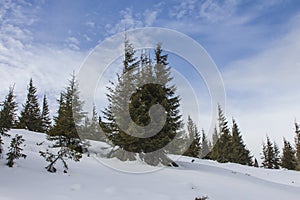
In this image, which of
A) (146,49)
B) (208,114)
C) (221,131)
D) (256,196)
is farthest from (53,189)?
(221,131)

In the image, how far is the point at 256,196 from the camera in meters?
11.5

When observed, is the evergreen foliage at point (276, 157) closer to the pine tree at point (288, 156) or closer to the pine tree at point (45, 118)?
the pine tree at point (288, 156)

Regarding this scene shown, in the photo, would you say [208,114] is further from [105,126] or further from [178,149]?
[105,126]

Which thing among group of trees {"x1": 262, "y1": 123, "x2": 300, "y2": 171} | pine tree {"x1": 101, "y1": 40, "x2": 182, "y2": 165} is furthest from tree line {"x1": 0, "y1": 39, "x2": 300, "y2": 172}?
group of trees {"x1": 262, "y1": 123, "x2": 300, "y2": 171}

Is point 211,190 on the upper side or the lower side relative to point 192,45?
lower

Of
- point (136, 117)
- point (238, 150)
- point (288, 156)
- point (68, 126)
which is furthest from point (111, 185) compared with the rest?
point (288, 156)

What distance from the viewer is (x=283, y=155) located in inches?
1950

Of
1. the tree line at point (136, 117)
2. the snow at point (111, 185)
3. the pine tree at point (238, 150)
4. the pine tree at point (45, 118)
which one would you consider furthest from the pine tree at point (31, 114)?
the pine tree at point (238, 150)

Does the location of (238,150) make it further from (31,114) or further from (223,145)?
(31,114)

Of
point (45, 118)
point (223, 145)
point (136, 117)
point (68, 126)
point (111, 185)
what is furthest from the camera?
point (223, 145)

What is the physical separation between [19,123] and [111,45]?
2694cm

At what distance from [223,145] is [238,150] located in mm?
3848

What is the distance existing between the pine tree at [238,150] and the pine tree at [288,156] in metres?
5.83

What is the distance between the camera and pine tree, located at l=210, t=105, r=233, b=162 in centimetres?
4328
